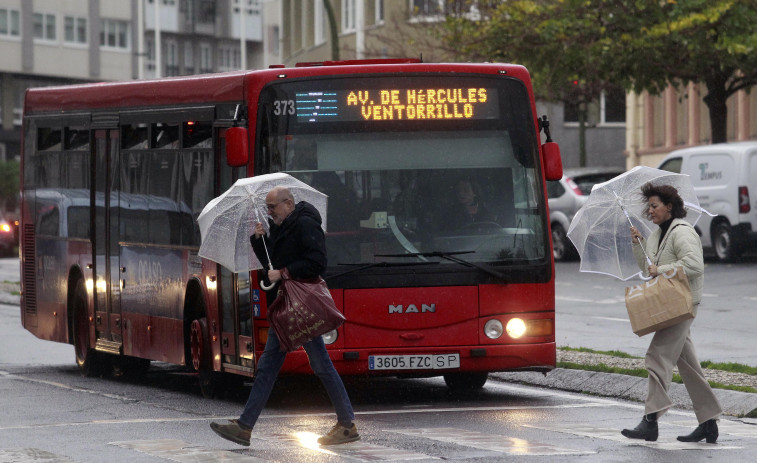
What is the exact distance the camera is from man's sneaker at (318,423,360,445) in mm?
10383

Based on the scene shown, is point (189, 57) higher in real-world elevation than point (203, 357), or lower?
higher

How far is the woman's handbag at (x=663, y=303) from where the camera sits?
10.4 m

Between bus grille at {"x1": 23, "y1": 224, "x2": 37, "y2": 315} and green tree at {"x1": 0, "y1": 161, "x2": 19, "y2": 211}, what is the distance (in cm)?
5182

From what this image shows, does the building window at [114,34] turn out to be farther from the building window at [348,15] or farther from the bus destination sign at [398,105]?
the bus destination sign at [398,105]

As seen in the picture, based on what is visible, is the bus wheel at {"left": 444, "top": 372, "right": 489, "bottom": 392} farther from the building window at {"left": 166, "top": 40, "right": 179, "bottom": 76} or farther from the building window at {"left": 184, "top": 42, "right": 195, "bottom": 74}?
the building window at {"left": 184, "top": 42, "right": 195, "bottom": 74}

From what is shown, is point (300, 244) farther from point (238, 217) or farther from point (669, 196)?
point (669, 196)

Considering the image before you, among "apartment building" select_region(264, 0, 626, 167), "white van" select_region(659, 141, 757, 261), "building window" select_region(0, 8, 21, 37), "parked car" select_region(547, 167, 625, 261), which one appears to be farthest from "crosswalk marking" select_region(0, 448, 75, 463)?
"building window" select_region(0, 8, 21, 37)

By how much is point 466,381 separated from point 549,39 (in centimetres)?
1953

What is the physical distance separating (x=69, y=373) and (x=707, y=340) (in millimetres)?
6533

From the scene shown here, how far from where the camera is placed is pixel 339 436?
1042 centimetres

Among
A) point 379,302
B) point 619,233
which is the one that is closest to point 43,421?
point 379,302

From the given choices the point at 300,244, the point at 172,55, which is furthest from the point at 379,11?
the point at 300,244

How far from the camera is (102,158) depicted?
631 inches

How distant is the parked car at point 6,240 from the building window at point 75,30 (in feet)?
84.1
